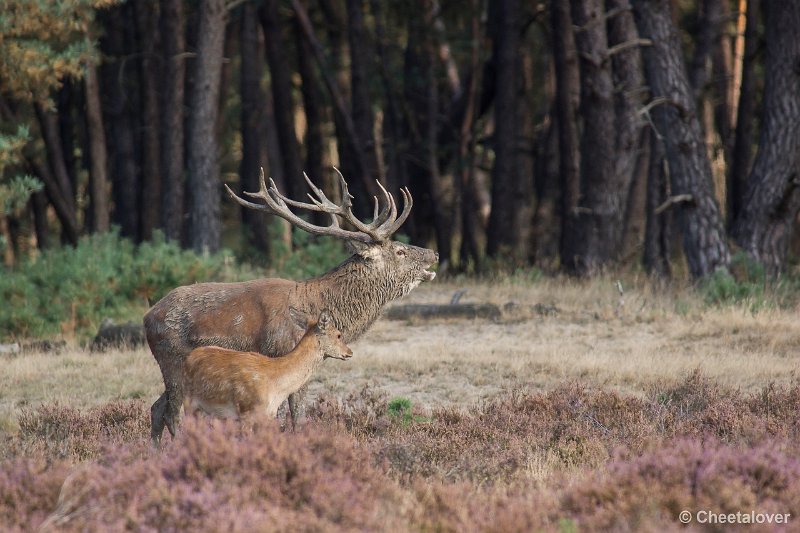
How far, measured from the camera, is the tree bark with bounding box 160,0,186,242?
22.0m

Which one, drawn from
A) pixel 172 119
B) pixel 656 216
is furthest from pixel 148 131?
pixel 656 216

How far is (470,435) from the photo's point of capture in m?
8.96

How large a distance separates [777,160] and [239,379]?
487 inches

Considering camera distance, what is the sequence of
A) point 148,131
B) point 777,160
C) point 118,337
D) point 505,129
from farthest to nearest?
point 148,131
point 505,129
point 777,160
point 118,337

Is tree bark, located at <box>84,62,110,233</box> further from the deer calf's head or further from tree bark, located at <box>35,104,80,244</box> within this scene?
the deer calf's head

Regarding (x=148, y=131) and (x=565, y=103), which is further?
(x=148, y=131)

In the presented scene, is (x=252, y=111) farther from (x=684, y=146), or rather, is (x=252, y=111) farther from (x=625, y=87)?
(x=684, y=146)

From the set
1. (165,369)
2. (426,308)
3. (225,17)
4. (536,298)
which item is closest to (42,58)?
(225,17)

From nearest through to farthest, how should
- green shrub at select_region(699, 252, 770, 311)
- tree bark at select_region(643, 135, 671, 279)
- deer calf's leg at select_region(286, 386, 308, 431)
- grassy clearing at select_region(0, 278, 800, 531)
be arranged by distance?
1. grassy clearing at select_region(0, 278, 800, 531)
2. deer calf's leg at select_region(286, 386, 308, 431)
3. green shrub at select_region(699, 252, 770, 311)
4. tree bark at select_region(643, 135, 671, 279)

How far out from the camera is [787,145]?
17406mm

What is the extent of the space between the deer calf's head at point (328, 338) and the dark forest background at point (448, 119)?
9.29m

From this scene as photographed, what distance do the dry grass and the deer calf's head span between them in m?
2.34

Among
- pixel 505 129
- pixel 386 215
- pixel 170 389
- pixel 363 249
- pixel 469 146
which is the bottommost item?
pixel 170 389

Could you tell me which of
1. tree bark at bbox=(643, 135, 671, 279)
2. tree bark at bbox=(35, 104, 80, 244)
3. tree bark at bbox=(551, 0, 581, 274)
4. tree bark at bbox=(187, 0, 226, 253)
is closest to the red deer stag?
tree bark at bbox=(187, 0, 226, 253)
